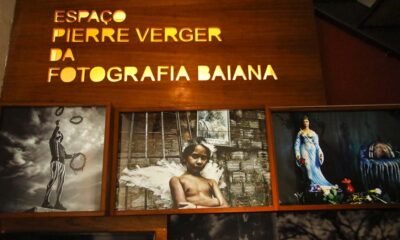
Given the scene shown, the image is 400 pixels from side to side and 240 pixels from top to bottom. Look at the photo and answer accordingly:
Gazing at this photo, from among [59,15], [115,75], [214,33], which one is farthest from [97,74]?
[214,33]

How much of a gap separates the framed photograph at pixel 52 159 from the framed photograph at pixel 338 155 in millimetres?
981

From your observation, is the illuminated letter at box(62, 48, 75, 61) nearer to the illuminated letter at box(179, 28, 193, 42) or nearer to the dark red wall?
the illuminated letter at box(179, 28, 193, 42)

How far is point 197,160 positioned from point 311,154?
0.63 metres

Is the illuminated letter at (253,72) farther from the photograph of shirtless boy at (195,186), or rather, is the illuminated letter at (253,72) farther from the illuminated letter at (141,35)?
the illuminated letter at (141,35)

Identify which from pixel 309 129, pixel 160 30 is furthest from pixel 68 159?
pixel 309 129

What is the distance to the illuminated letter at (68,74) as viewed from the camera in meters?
2.30

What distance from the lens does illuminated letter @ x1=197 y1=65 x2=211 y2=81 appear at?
7.61 feet

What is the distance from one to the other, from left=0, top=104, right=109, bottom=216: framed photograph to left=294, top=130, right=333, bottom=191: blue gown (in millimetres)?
1067

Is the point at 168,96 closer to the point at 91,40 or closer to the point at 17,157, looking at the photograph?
the point at 91,40

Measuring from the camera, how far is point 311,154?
6.99 feet

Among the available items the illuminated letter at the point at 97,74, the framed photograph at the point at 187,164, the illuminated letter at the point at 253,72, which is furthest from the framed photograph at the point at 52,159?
the illuminated letter at the point at 253,72

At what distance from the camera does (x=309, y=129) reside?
2.18 m

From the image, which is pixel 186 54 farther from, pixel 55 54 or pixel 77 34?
pixel 55 54

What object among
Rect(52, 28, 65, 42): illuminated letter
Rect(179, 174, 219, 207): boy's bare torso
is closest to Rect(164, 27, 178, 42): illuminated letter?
Rect(52, 28, 65, 42): illuminated letter
